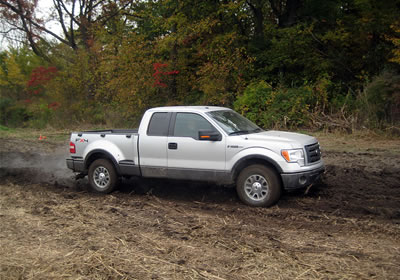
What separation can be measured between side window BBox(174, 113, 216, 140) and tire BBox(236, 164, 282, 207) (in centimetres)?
117

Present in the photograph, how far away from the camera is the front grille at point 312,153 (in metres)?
7.55

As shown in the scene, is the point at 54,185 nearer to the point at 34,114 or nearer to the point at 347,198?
the point at 347,198

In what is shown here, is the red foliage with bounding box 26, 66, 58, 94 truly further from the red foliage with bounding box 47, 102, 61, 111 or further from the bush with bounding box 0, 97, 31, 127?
the bush with bounding box 0, 97, 31, 127

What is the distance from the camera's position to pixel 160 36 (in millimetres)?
23844

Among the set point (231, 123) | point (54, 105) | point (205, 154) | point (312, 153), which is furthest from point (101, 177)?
point (54, 105)

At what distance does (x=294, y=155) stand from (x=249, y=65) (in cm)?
1452

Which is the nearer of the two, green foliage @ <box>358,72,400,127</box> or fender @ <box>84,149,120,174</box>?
fender @ <box>84,149,120,174</box>

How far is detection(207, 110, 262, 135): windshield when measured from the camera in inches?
319

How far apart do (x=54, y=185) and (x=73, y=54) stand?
850 inches

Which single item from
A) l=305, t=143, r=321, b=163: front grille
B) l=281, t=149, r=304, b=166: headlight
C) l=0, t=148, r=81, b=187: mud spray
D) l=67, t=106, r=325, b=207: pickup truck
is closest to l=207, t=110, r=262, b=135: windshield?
l=67, t=106, r=325, b=207: pickup truck

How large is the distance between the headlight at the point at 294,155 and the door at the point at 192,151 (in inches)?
46.6

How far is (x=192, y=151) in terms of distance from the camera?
8.09 m

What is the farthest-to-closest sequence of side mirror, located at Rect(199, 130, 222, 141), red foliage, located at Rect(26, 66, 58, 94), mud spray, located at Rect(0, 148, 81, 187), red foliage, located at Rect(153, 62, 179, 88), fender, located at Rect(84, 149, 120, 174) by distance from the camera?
red foliage, located at Rect(26, 66, 58, 94) < red foliage, located at Rect(153, 62, 179, 88) < mud spray, located at Rect(0, 148, 81, 187) < fender, located at Rect(84, 149, 120, 174) < side mirror, located at Rect(199, 130, 222, 141)

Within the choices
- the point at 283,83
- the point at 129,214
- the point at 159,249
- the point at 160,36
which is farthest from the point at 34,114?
the point at 159,249
